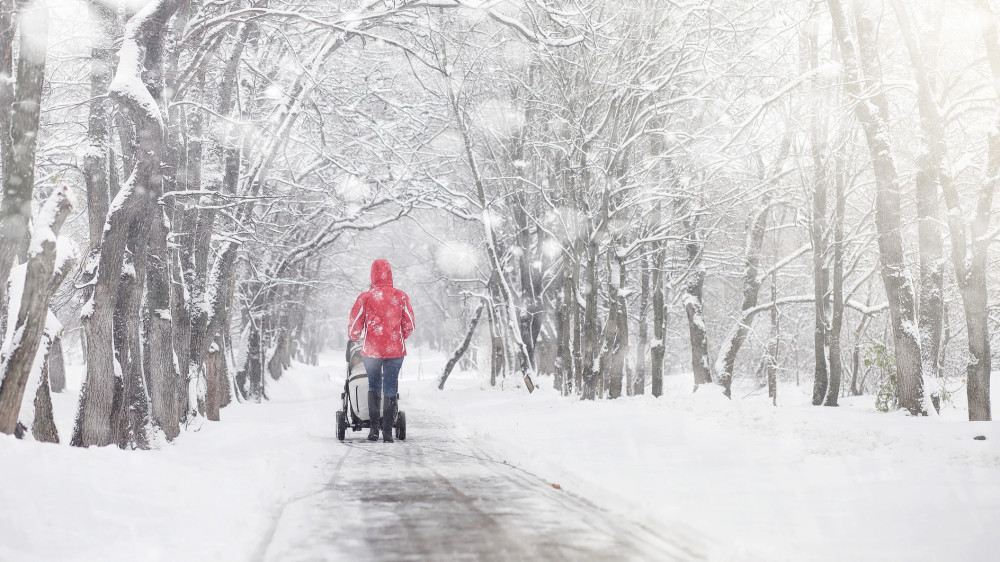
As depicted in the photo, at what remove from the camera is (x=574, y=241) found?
59.8 feet

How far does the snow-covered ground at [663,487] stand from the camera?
173 inches

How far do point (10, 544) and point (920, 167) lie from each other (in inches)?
501

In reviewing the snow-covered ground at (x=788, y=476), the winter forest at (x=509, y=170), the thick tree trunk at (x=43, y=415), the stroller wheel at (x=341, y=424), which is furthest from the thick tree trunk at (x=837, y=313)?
the thick tree trunk at (x=43, y=415)

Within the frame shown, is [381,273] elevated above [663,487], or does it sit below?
above

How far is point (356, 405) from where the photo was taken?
11.0m

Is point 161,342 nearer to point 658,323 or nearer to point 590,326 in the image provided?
point 590,326

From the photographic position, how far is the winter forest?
333 inches

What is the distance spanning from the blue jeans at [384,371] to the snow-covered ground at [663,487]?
102 centimetres

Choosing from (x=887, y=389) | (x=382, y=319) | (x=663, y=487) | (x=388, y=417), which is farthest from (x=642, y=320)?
(x=663, y=487)

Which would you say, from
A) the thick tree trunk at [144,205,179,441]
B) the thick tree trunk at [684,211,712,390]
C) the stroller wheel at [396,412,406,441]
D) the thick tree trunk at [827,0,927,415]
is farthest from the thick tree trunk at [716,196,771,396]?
the thick tree trunk at [144,205,179,441]

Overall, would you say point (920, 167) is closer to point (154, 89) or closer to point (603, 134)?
point (603, 134)

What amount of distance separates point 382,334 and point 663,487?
499 cm

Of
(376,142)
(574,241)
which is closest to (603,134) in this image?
(574,241)

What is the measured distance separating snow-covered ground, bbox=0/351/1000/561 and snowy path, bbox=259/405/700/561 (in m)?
0.24
